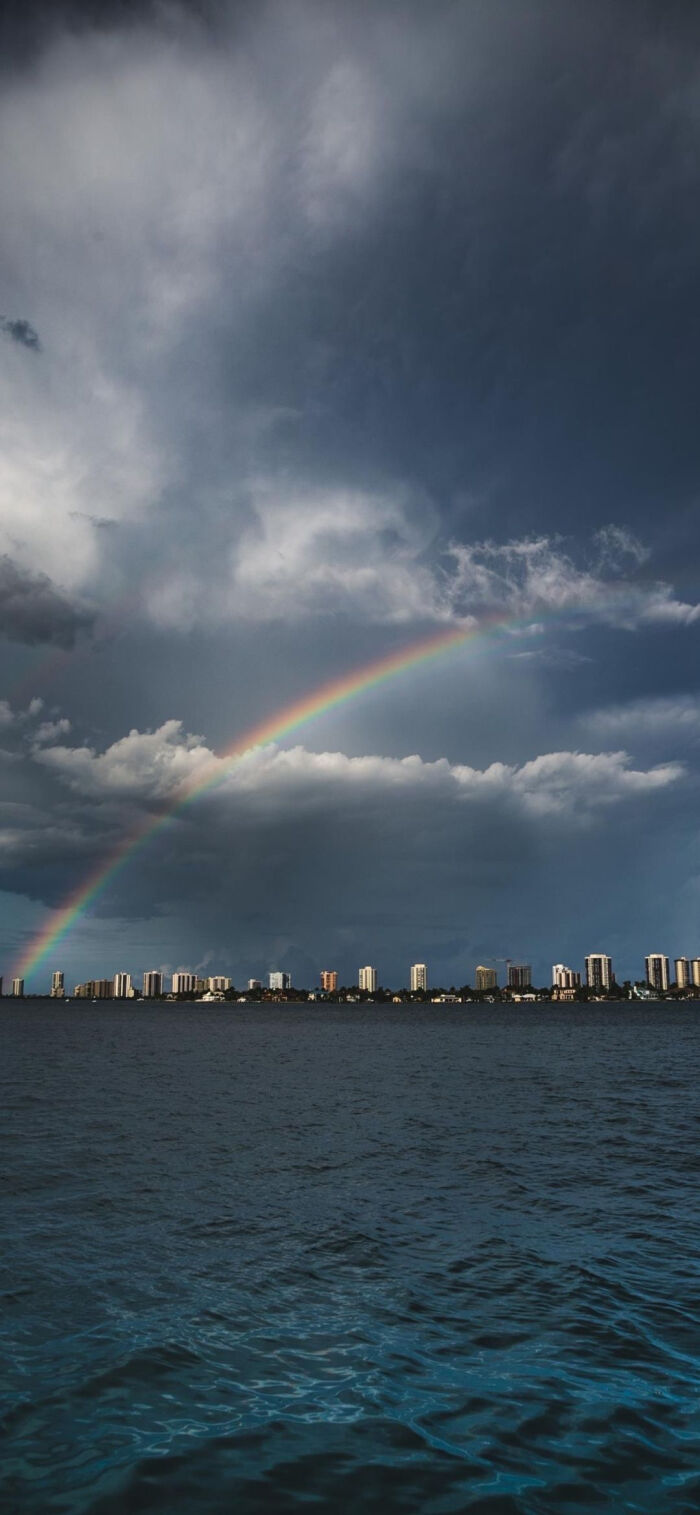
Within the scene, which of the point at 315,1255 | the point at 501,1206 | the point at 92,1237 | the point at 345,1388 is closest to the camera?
the point at 345,1388

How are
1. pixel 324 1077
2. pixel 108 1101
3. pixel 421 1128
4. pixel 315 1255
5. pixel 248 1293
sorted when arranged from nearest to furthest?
pixel 248 1293
pixel 315 1255
pixel 421 1128
pixel 108 1101
pixel 324 1077

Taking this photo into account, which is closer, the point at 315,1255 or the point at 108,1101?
the point at 315,1255

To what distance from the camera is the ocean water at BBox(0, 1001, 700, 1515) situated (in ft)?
37.9

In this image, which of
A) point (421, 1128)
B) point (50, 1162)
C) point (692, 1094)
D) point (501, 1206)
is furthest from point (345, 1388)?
point (692, 1094)

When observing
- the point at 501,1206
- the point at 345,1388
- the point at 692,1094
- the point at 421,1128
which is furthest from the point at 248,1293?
the point at 692,1094

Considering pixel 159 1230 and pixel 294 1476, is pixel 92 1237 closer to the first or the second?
pixel 159 1230

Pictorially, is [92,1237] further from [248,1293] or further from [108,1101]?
[108,1101]

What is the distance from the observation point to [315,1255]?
20.9 metres

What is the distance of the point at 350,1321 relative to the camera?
55.0 ft

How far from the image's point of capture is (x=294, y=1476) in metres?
11.5

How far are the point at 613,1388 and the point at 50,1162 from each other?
951 inches

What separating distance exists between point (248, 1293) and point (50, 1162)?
1728cm

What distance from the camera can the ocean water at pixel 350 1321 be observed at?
37.9 feet

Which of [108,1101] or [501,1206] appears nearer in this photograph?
[501,1206]
